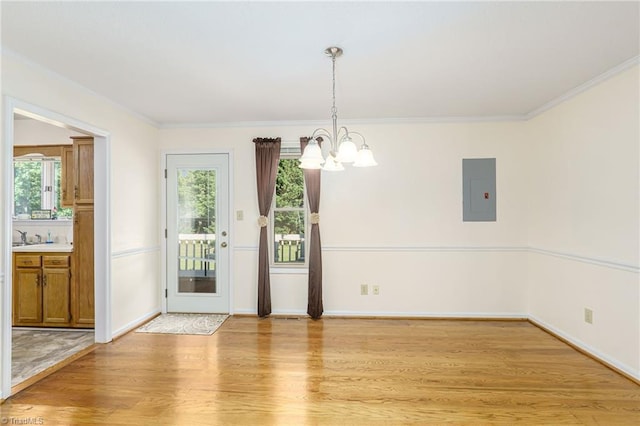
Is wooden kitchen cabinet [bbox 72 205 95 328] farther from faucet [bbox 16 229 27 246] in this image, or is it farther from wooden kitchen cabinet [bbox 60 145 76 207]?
faucet [bbox 16 229 27 246]

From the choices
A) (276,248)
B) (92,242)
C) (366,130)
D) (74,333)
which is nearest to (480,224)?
(366,130)

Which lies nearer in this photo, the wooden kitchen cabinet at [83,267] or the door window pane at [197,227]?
the wooden kitchen cabinet at [83,267]

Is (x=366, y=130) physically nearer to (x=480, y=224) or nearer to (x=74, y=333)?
(x=480, y=224)

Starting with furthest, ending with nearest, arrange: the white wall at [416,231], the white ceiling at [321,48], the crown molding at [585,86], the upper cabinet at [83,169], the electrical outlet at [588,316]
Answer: the white wall at [416,231] < the upper cabinet at [83,169] < the electrical outlet at [588,316] < the crown molding at [585,86] < the white ceiling at [321,48]

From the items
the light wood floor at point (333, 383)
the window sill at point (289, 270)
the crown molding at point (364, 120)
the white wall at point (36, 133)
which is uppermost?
the crown molding at point (364, 120)

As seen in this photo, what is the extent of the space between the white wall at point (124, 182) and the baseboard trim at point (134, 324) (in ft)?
0.07

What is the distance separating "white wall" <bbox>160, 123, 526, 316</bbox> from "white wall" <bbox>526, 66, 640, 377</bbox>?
0.31 metres

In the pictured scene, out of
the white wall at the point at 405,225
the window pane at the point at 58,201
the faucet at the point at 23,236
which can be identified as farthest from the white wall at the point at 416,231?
the faucet at the point at 23,236

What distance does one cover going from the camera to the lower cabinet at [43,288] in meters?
3.83

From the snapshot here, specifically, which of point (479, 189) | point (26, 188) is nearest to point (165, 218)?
point (26, 188)

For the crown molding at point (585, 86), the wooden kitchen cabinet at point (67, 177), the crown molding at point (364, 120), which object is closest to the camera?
the crown molding at point (585, 86)

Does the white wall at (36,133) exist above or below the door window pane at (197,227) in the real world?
above

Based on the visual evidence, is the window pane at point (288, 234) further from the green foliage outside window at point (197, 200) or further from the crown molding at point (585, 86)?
the crown molding at point (585, 86)

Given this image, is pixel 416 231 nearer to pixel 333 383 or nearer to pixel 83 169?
pixel 333 383
